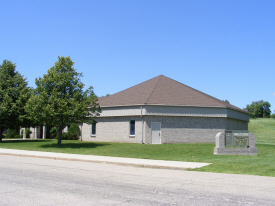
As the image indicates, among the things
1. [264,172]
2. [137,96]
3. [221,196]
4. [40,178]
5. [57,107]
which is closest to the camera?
[221,196]

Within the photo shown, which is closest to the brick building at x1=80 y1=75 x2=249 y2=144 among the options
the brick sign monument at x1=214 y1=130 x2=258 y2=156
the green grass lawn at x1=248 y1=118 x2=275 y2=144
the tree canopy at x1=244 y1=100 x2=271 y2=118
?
the green grass lawn at x1=248 y1=118 x2=275 y2=144

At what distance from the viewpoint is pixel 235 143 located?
1962cm

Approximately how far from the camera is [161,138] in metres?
30.3

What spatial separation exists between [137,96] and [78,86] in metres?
7.65

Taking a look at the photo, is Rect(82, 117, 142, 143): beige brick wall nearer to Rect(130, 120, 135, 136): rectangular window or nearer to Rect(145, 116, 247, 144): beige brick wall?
Rect(130, 120, 135, 136): rectangular window

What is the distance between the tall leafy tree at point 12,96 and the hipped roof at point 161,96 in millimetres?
10026

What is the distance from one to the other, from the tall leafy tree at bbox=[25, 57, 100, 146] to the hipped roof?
5.61 metres

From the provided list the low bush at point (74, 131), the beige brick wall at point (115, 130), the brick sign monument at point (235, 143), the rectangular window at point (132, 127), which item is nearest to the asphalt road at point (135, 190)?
the brick sign monument at point (235, 143)

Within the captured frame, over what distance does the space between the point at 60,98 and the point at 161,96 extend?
11.4 meters

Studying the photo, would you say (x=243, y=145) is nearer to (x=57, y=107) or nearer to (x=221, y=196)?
(x=221, y=196)

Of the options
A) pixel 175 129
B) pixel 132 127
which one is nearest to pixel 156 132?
pixel 175 129

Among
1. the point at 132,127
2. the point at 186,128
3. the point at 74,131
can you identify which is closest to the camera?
the point at 186,128

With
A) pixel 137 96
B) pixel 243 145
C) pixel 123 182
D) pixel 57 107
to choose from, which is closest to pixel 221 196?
pixel 123 182

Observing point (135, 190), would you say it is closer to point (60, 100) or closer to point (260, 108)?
point (60, 100)
